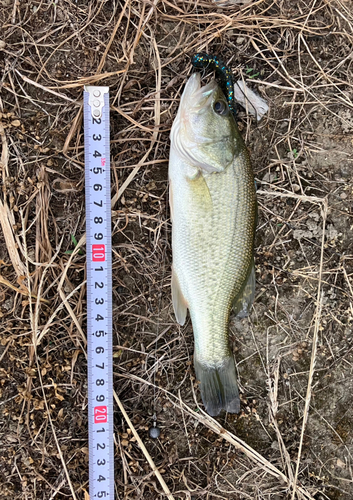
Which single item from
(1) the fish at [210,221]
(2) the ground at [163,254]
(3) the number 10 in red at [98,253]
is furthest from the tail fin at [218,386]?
(3) the number 10 in red at [98,253]

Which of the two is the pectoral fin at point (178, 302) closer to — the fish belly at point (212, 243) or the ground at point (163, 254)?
the fish belly at point (212, 243)

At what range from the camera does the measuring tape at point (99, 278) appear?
8.40 ft

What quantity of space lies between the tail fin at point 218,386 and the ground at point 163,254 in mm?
197

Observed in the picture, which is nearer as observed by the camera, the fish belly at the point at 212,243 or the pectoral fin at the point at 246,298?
the fish belly at the point at 212,243

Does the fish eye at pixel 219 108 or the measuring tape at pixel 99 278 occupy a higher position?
the fish eye at pixel 219 108

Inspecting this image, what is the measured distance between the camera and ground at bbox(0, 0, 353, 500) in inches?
103

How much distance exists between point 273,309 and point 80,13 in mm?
2671

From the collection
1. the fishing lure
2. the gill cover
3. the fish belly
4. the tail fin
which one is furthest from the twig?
the fishing lure

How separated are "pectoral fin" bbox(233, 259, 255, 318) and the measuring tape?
0.91 meters

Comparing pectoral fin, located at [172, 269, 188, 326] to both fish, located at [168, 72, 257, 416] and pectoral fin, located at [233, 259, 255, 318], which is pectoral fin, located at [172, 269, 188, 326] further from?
pectoral fin, located at [233, 259, 255, 318]

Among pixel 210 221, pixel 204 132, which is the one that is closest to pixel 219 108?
pixel 204 132

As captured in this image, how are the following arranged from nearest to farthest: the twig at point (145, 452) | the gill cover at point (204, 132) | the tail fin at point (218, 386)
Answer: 1. the gill cover at point (204, 132)
2. the tail fin at point (218, 386)
3. the twig at point (145, 452)

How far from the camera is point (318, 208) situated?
2.88m

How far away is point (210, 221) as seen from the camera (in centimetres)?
236
